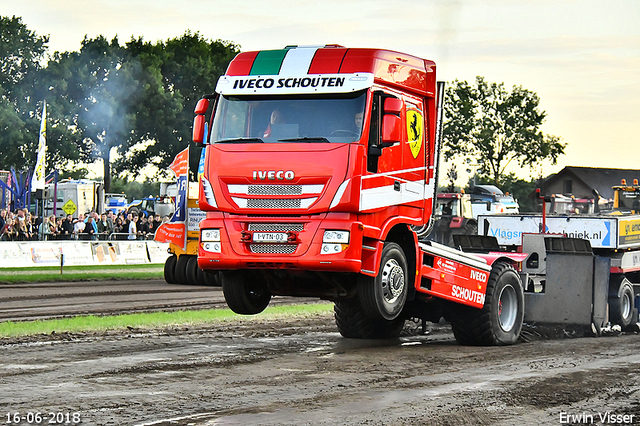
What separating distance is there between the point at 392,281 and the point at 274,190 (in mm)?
1843

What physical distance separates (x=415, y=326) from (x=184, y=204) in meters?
10.2

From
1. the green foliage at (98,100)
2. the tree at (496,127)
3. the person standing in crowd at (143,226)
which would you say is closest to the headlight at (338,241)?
the person standing in crowd at (143,226)

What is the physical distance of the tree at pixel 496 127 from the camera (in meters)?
79.6

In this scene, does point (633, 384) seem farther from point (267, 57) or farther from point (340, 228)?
point (267, 57)

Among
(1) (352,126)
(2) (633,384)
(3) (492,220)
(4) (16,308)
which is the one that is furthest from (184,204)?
(2) (633,384)

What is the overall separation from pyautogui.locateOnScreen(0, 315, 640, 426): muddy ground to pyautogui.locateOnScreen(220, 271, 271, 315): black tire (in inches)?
23.5

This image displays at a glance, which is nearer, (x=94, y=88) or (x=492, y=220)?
(x=492, y=220)

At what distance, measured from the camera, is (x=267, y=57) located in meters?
11.0

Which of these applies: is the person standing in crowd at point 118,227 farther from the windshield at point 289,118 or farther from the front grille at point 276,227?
the front grille at point 276,227

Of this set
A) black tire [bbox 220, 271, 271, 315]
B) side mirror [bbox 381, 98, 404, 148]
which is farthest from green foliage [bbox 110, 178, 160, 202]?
side mirror [bbox 381, 98, 404, 148]

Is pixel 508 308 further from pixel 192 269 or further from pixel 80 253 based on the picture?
pixel 80 253

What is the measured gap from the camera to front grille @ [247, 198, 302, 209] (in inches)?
404

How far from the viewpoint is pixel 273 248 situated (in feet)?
34.0

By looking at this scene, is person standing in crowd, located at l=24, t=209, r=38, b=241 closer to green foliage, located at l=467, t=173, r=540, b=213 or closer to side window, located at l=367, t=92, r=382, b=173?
side window, located at l=367, t=92, r=382, b=173
